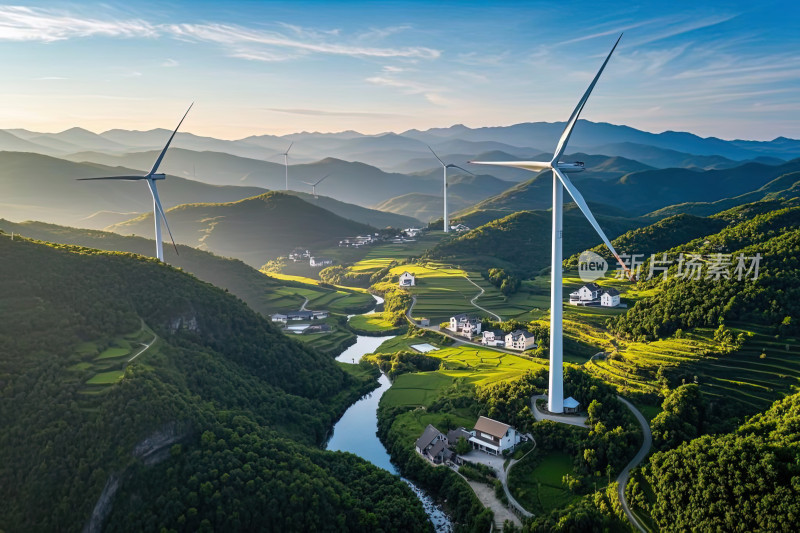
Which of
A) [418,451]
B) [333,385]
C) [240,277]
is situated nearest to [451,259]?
[240,277]

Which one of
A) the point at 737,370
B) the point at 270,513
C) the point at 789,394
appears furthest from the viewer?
the point at 737,370

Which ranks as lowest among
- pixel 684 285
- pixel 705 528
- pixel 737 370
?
pixel 705 528

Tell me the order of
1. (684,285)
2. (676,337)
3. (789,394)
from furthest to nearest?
(684,285)
(676,337)
(789,394)

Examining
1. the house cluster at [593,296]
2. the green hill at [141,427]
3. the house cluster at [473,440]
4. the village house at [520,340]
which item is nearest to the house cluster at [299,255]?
the house cluster at [593,296]

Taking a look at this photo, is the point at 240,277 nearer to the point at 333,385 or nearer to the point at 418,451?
the point at 333,385

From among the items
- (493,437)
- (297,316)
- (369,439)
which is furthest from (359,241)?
(493,437)

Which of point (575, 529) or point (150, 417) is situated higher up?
point (150, 417)
